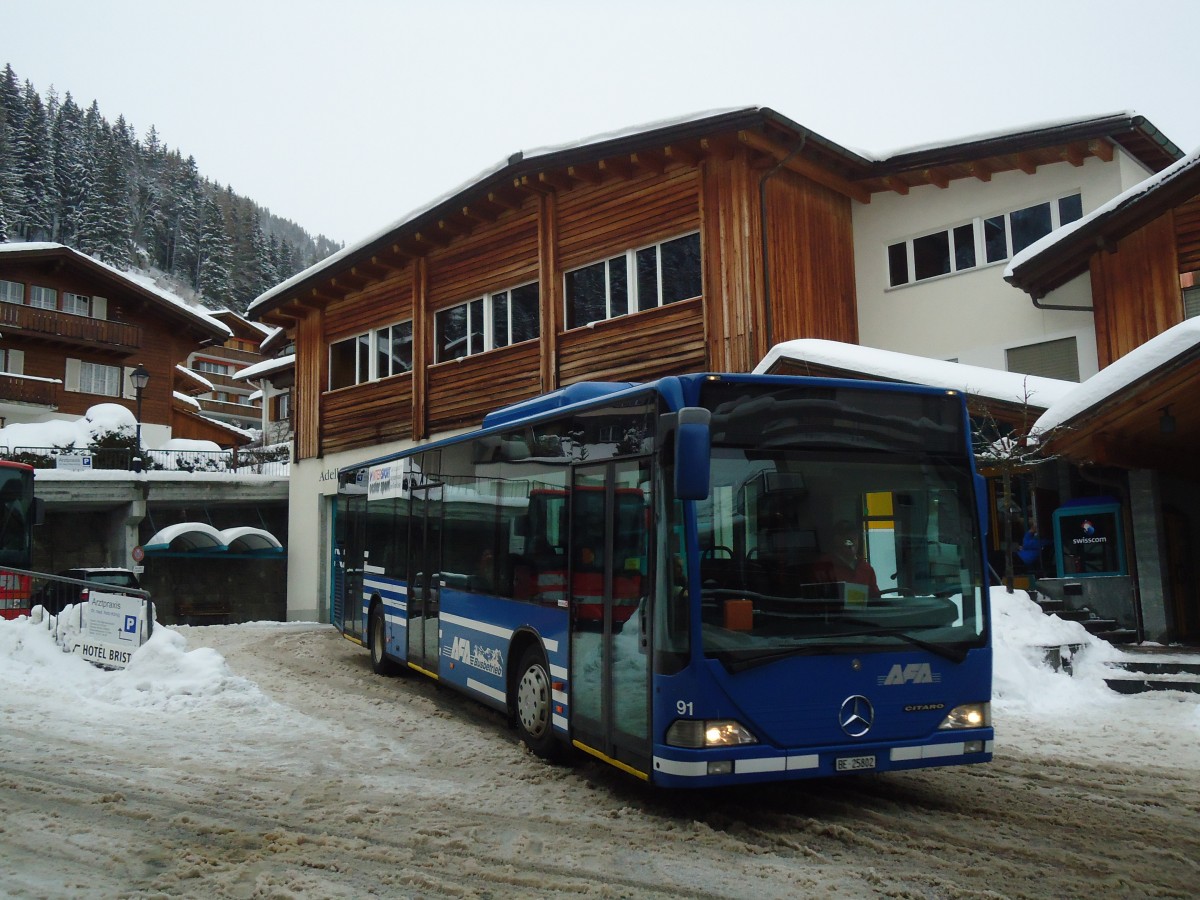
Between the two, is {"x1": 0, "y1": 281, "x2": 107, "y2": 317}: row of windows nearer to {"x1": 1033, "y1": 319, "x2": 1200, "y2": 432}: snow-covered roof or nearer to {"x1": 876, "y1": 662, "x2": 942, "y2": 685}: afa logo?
{"x1": 1033, "y1": 319, "x2": 1200, "y2": 432}: snow-covered roof

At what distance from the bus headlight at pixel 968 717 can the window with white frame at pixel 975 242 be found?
1316 cm

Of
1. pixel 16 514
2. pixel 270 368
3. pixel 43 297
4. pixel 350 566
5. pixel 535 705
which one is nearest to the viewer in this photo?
pixel 535 705

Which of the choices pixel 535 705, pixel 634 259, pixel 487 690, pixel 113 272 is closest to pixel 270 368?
pixel 113 272

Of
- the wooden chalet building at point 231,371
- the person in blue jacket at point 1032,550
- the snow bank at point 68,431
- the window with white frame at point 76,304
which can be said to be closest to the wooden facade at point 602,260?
the person in blue jacket at point 1032,550

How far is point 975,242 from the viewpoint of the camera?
18.4 metres

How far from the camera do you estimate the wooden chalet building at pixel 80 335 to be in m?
44.8

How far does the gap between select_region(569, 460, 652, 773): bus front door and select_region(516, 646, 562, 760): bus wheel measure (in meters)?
0.60

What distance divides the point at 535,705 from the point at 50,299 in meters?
47.3

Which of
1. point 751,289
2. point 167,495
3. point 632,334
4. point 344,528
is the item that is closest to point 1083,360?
point 751,289

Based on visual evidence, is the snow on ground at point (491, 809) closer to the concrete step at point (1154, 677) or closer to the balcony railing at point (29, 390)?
the concrete step at point (1154, 677)

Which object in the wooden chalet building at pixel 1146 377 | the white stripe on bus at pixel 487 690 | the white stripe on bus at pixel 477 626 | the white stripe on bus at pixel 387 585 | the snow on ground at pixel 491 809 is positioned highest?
the wooden chalet building at pixel 1146 377

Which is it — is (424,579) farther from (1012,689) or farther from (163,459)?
(163,459)

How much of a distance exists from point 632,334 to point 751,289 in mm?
2486

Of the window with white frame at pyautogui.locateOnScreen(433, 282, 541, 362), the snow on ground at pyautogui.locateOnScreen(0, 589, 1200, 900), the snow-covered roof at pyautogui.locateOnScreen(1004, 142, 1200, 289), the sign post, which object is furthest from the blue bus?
the window with white frame at pyautogui.locateOnScreen(433, 282, 541, 362)
